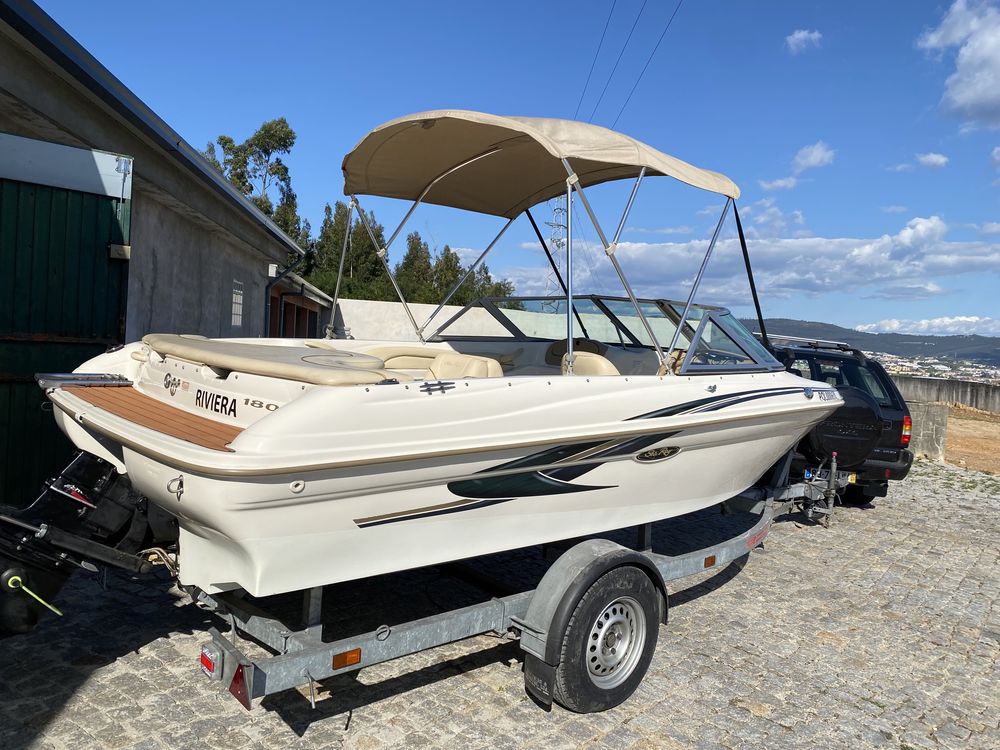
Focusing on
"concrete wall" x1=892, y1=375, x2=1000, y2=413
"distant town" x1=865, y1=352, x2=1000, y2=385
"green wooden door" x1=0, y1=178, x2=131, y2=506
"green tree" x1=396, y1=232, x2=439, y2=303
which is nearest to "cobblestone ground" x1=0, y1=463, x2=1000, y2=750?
"green wooden door" x1=0, y1=178, x2=131, y2=506

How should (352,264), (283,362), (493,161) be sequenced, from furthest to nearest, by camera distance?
(352,264) → (493,161) → (283,362)

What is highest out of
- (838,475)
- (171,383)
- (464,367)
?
(464,367)

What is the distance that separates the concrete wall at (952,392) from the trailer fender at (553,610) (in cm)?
2366

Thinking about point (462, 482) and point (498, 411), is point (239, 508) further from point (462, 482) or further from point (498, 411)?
point (498, 411)

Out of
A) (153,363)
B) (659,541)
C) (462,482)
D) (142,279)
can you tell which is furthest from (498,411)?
(142,279)

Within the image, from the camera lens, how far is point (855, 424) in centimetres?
711

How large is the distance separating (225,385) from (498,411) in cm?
126

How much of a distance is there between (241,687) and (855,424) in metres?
6.32

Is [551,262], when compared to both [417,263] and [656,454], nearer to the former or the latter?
[656,454]

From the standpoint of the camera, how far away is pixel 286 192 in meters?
43.9

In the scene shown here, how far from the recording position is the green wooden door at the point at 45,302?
536 cm

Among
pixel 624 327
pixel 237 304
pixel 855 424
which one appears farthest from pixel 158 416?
pixel 237 304

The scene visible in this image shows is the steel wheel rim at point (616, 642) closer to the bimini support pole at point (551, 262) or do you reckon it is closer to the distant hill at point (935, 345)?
the bimini support pole at point (551, 262)

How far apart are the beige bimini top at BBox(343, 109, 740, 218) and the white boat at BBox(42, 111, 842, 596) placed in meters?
0.02
